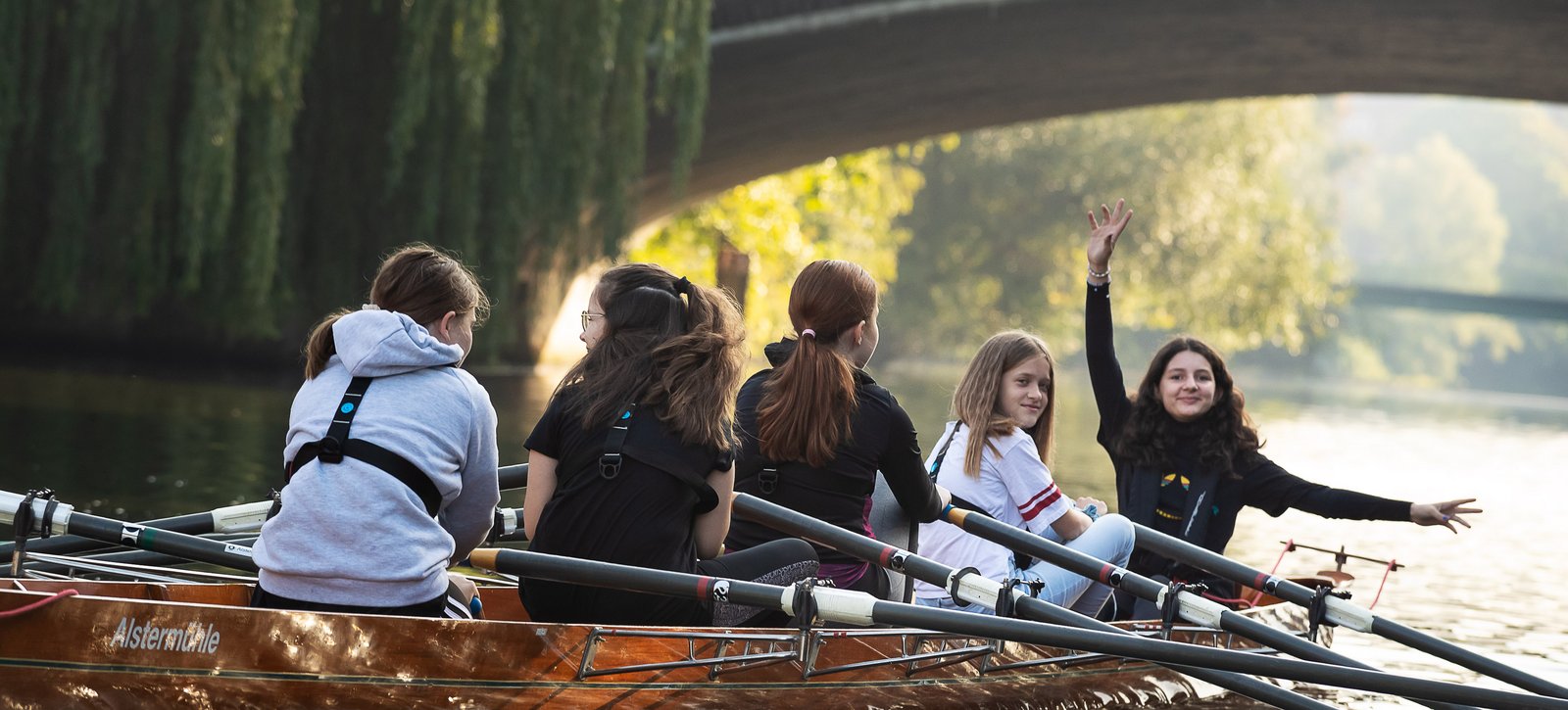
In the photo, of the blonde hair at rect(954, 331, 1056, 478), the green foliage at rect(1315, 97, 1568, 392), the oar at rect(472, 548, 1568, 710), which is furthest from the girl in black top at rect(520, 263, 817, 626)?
the green foliage at rect(1315, 97, 1568, 392)

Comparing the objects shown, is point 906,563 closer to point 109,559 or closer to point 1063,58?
point 109,559

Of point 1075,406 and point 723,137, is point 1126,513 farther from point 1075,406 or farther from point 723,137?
point 1075,406

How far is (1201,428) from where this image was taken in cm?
598

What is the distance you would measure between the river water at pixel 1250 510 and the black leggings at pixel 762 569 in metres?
1.95

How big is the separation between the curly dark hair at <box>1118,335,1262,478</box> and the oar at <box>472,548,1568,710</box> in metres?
1.77

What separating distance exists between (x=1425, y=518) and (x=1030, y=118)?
1676cm

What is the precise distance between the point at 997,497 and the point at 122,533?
260 cm

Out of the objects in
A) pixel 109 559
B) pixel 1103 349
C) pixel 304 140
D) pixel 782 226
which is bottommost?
pixel 109 559

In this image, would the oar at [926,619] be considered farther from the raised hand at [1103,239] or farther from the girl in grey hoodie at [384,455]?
Answer: the raised hand at [1103,239]

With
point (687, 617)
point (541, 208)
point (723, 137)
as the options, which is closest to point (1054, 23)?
point (723, 137)

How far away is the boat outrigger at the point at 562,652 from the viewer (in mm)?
3559

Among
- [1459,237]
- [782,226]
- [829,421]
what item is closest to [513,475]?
[829,421]

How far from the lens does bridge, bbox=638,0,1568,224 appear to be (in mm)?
16297

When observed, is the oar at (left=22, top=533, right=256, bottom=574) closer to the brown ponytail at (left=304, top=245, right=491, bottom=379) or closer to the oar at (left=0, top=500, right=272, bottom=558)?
the oar at (left=0, top=500, right=272, bottom=558)
